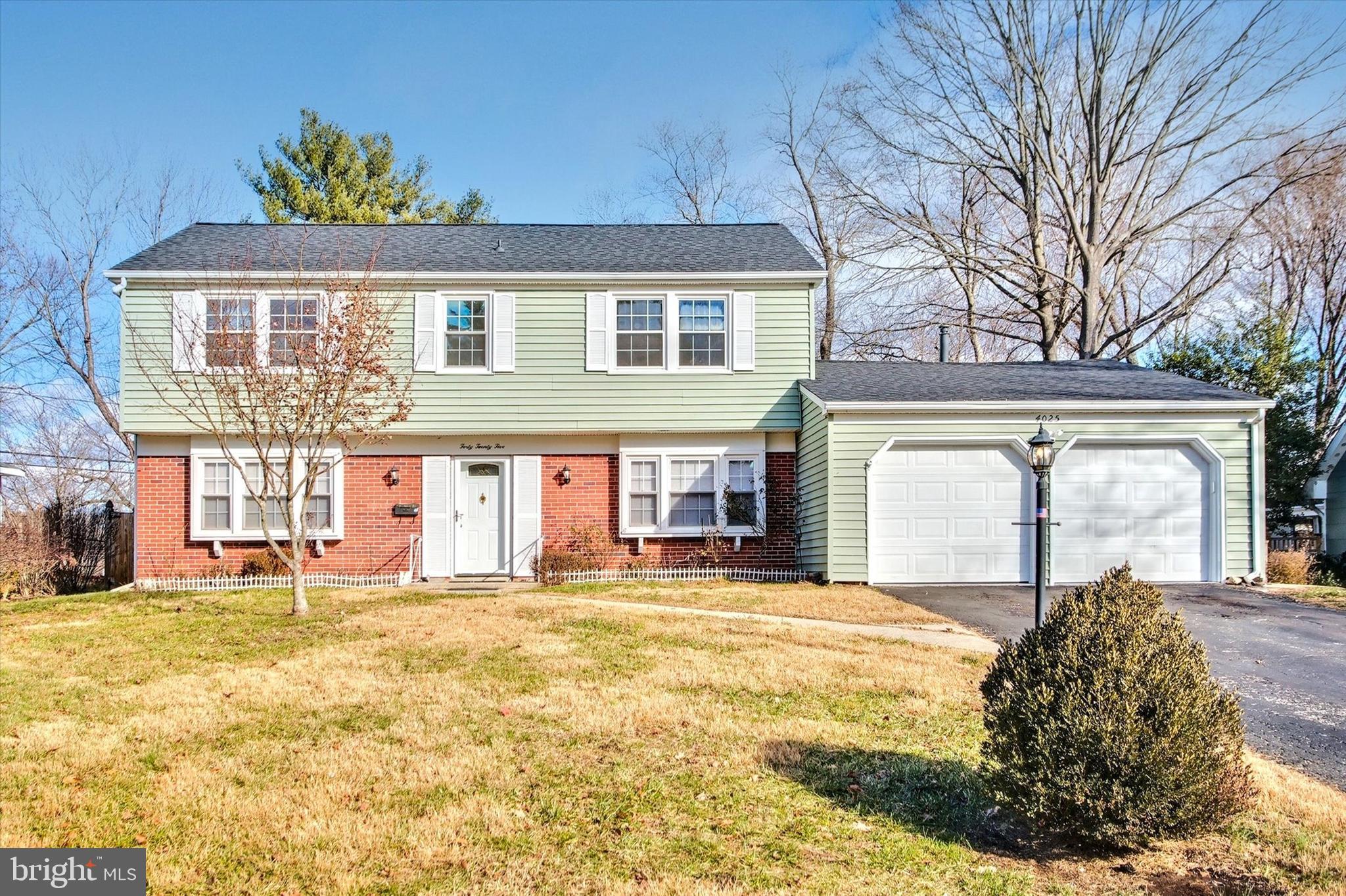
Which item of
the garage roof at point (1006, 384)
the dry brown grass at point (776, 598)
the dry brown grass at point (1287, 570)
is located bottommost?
the dry brown grass at point (776, 598)

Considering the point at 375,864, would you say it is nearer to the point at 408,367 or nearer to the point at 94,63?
the point at 408,367

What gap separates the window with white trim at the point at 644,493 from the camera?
15.0m

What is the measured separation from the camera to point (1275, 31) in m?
20.5

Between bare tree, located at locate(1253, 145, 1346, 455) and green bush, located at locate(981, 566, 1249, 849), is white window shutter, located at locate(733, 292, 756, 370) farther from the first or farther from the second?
bare tree, located at locate(1253, 145, 1346, 455)

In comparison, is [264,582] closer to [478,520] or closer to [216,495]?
[216,495]

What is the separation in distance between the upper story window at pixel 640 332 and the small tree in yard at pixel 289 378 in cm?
364

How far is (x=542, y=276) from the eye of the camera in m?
15.0

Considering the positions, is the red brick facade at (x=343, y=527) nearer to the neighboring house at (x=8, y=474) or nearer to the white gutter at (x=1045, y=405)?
the neighboring house at (x=8, y=474)

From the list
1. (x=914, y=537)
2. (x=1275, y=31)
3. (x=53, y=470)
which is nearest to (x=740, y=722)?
(x=914, y=537)

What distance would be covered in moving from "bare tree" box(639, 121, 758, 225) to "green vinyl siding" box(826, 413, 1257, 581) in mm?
18411

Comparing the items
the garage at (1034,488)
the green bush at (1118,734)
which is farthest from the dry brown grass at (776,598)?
the green bush at (1118,734)

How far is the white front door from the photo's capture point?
15.1m

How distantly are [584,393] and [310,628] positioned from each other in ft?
22.1

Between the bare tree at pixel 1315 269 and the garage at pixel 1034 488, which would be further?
the bare tree at pixel 1315 269
